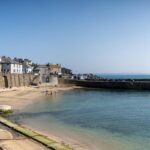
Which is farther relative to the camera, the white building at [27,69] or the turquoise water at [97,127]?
the white building at [27,69]

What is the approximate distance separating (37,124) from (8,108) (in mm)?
8151

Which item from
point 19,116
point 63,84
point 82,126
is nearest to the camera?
point 82,126

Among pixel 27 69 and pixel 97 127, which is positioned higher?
pixel 27 69

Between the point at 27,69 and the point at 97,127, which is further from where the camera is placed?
the point at 27,69

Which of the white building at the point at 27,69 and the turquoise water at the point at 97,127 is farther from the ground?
the white building at the point at 27,69

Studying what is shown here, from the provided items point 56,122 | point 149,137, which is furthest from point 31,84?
point 149,137

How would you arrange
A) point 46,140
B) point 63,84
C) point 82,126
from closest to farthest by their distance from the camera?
point 46,140 → point 82,126 → point 63,84

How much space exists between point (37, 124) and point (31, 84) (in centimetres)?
6466

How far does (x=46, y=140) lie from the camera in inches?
972

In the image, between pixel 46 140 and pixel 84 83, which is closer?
pixel 46 140

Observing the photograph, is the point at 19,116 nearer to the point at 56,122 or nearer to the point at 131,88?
the point at 56,122

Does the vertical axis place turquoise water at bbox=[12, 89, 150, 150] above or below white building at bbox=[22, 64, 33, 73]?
below

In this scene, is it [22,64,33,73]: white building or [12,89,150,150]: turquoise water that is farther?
[22,64,33,73]: white building

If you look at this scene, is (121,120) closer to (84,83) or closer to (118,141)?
(118,141)
